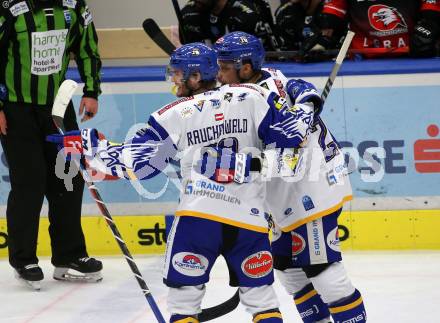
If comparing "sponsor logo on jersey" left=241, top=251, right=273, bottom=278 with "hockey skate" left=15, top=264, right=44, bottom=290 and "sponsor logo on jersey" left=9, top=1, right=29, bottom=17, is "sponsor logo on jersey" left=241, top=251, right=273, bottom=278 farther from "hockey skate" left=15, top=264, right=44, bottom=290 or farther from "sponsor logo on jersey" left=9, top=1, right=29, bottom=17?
"sponsor logo on jersey" left=9, top=1, right=29, bottom=17

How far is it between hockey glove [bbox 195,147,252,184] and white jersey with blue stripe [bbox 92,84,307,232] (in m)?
0.02

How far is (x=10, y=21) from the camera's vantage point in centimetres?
496

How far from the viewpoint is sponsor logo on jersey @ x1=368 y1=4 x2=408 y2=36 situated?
5887mm

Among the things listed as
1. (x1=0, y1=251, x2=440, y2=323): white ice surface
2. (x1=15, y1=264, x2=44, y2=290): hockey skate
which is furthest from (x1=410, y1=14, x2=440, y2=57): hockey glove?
(x1=15, y1=264, x2=44, y2=290): hockey skate

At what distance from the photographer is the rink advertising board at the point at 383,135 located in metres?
5.48

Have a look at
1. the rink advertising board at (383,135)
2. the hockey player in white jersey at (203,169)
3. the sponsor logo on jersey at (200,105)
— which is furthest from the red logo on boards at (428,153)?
the sponsor logo on jersey at (200,105)

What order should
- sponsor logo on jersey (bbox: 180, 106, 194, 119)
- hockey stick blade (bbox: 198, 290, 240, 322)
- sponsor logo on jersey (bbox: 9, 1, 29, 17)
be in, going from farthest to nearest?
1. sponsor logo on jersey (bbox: 9, 1, 29, 17)
2. hockey stick blade (bbox: 198, 290, 240, 322)
3. sponsor logo on jersey (bbox: 180, 106, 194, 119)

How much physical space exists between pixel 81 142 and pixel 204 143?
425mm

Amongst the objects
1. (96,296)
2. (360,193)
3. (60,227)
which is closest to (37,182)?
(60,227)

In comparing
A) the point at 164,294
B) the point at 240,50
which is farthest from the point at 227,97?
the point at 164,294

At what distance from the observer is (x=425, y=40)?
5672 millimetres

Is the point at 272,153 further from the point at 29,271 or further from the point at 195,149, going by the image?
the point at 29,271

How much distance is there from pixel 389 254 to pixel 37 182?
6.23 ft

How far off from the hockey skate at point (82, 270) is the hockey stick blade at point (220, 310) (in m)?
1.16
